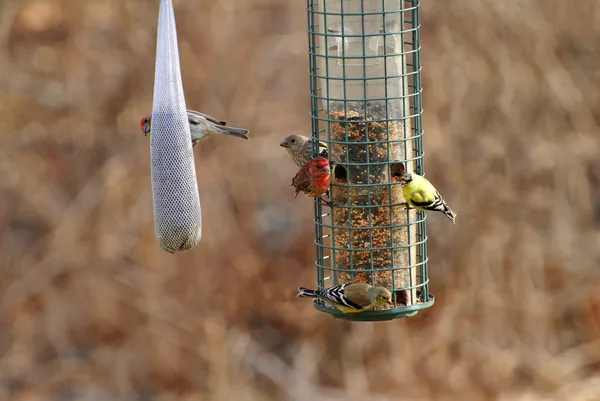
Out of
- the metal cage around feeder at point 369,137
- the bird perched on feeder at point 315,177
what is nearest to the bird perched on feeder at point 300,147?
the metal cage around feeder at point 369,137

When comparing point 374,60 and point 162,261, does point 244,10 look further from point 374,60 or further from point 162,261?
point 374,60

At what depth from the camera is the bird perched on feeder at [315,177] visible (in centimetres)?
721

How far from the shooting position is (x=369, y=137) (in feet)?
24.3

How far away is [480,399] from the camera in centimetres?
1355

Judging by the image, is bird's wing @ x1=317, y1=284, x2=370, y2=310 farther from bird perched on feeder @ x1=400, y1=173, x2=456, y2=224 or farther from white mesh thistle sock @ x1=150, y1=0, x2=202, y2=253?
white mesh thistle sock @ x1=150, y1=0, x2=202, y2=253

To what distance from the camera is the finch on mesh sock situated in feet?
23.7

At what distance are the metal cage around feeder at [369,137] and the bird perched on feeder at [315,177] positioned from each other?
0.18 meters

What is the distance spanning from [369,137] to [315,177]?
466 millimetres

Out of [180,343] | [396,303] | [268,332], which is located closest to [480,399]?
[268,332]

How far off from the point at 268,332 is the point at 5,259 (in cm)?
317

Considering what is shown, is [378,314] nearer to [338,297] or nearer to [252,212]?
[338,297]

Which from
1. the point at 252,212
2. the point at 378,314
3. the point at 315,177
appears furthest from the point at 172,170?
the point at 252,212

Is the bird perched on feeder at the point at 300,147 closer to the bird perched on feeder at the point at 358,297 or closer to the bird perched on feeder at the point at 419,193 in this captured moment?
the bird perched on feeder at the point at 419,193

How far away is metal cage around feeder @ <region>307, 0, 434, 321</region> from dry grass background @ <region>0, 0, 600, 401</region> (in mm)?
5604
